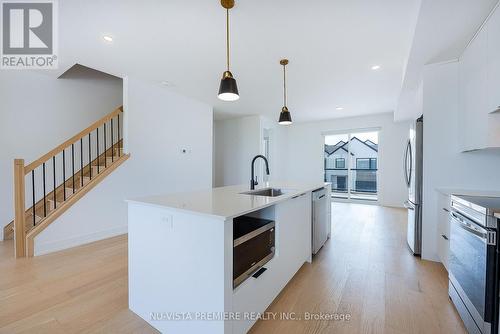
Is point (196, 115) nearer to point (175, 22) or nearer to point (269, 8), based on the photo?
point (175, 22)

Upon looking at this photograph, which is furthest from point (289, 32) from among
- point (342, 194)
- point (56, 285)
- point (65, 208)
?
point (342, 194)

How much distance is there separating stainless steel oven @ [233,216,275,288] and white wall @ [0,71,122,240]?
12.5ft

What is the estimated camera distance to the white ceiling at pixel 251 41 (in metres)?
1.99

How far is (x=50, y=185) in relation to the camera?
3.74m

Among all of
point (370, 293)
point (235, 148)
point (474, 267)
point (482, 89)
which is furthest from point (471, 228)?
point (235, 148)

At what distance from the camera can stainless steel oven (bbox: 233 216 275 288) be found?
4.50 feet

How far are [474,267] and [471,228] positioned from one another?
245mm

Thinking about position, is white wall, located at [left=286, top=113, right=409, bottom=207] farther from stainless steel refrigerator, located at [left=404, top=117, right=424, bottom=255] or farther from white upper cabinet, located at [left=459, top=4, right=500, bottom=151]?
white upper cabinet, located at [left=459, top=4, right=500, bottom=151]

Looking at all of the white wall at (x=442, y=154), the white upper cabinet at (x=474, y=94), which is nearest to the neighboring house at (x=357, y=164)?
the white wall at (x=442, y=154)

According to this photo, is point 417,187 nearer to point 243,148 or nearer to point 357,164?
point 357,164

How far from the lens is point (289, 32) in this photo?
2316 millimetres

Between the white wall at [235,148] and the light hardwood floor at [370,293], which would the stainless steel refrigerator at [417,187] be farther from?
the white wall at [235,148]

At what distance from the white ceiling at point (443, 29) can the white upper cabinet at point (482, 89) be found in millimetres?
85

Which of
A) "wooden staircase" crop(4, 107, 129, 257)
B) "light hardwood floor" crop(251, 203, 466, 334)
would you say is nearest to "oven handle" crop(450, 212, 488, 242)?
"light hardwood floor" crop(251, 203, 466, 334)
